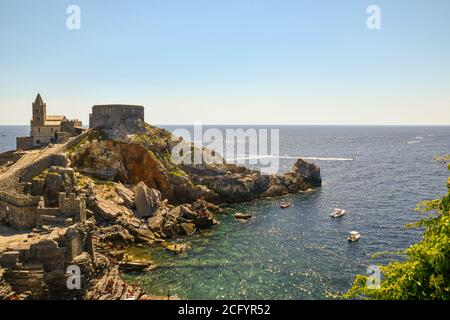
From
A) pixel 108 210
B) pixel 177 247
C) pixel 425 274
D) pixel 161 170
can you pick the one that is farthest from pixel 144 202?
pixel 425 274

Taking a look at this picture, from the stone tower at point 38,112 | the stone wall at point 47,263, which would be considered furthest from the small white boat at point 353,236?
the stone tower at point 38,112

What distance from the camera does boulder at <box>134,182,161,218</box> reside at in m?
63.2

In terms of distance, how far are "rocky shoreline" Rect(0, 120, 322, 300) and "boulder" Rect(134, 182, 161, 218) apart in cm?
17

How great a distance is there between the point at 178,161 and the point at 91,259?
46.9 meters

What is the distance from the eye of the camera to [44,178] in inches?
2009

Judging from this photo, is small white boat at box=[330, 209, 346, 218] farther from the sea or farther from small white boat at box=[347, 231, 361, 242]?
small white boat at box=[347, 231, 361, 242]

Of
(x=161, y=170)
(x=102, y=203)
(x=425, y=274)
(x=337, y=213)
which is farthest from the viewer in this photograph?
(x=161, y=170)

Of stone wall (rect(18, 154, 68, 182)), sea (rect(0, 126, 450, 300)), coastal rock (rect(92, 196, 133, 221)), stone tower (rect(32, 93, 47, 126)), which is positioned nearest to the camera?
sea (rect(0, 126, 450, 300))

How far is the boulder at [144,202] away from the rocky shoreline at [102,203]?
0.17 metres

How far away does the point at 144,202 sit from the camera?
63656 mm

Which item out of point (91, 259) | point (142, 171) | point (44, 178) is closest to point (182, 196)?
point (142, 171)

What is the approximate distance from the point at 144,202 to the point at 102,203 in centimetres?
727

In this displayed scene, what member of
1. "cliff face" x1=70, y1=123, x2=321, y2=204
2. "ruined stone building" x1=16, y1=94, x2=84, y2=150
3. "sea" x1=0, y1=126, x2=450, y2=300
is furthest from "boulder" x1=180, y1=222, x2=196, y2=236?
"ruined stone building" x1=16, y1=94, x2=84, y2=150

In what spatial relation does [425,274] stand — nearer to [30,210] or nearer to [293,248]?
[30,210]
